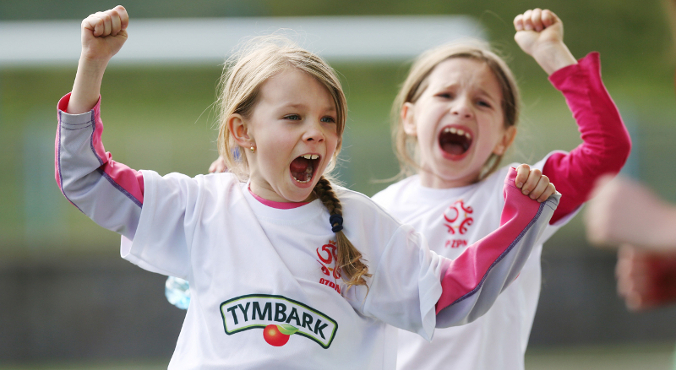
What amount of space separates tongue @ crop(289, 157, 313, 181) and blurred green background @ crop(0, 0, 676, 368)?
1.94 m

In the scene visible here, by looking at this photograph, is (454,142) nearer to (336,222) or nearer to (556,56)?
(556,56)

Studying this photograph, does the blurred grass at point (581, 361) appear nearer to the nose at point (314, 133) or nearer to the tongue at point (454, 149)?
the tongue at point (454, 149)

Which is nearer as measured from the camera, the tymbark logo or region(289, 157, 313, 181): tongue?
the tymbark logo

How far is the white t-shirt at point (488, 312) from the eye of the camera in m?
1.48

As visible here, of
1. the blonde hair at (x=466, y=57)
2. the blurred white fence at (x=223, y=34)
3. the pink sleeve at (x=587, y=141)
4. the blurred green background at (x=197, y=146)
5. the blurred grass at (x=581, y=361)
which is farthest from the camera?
the blurred white fence at (x=223, y=34)

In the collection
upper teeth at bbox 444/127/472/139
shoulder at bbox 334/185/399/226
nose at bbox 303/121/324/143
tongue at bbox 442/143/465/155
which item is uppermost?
upper teeth at bbox 444/127/472/139

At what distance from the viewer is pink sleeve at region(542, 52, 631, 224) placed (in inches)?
56.6

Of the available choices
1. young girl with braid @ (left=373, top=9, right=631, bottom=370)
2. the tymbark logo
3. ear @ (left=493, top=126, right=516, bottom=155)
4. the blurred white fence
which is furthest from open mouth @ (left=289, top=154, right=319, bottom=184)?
the blurred white fence

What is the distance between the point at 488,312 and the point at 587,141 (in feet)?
1.57

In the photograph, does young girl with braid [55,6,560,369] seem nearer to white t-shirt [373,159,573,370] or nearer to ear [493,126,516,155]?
white t-shirt [373,159,573,370]

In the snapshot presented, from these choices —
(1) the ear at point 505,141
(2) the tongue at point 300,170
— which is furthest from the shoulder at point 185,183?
(1) the ear at point 505,141

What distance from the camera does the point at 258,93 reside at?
123cm

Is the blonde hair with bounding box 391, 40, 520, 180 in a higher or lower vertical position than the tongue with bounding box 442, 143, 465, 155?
higher

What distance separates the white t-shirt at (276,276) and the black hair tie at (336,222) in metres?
0.02
